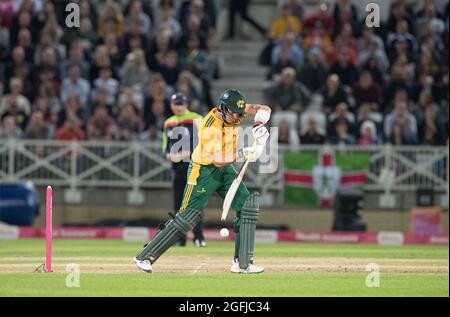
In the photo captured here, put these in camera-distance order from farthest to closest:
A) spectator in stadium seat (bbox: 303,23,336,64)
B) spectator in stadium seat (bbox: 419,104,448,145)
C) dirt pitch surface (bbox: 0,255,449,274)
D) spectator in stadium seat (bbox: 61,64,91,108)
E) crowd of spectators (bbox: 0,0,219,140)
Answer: spectator in stadium seat (bbox: 303,23,336,64), spectator in stadium seat (bbox: 61,64,91,108), crowd of spectators (bbox: 0,0,219,140), spectator in stadium seat (bbox: 419,104,448,145), dirt pitch surface (bbox: 0,255,449,274)

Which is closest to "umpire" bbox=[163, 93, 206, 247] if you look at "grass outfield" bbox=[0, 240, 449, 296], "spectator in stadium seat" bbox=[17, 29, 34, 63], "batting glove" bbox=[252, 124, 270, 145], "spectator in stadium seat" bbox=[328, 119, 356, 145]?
"grass outfield" bbox=[0, 240, 449, 296]

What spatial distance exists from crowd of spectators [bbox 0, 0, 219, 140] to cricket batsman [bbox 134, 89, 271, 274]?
10.2 m

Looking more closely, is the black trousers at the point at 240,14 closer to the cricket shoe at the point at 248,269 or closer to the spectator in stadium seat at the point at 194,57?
the spectator in stadium seat at the point at 194,57

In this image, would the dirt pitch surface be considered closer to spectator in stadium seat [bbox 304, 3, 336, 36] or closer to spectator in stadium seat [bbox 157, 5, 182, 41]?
spectator in stadium seat [bbox 304, 3, 336, 36]

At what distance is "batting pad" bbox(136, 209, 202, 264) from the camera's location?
14516 millimetres

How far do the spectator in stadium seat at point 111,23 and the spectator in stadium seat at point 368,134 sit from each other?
560 cm

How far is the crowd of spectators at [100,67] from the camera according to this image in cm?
2581

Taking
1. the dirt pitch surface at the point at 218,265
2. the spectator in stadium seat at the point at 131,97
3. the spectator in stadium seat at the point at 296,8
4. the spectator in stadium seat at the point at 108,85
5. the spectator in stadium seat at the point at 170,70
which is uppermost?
the spectator in stadium seat at the point at 296,8

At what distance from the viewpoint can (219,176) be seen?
14938 millimetres

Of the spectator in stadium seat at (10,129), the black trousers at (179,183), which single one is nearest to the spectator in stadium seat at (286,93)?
the spectator in stadium seat at (10,129)

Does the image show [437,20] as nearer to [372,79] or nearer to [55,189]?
[372,79]

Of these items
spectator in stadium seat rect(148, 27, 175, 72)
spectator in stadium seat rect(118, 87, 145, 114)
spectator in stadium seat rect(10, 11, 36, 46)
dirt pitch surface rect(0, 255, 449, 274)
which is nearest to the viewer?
dirt pitch surface rect(0, 255, 449, 274)

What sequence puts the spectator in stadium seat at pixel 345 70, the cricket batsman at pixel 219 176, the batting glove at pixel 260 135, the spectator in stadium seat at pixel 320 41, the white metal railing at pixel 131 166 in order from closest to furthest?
the cricket batsman at pixel 219 176 < the batting glove at pixel 260 135 < the white metal railing at pixel 131 166 < the spectator in stadium seat at pixel 345 70 < the spectator in stadium seat at pixel 320 41
